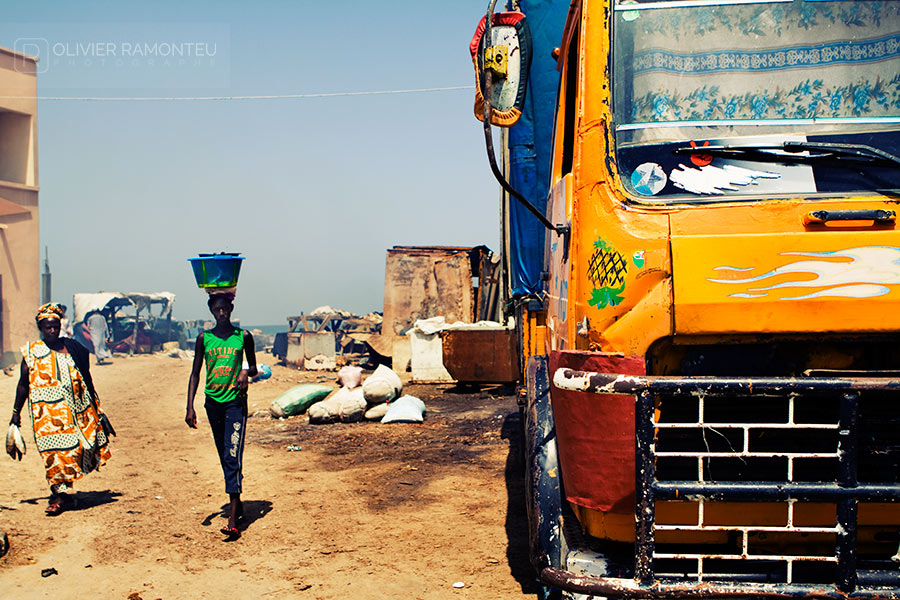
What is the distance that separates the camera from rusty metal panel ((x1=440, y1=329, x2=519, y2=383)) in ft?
38.4

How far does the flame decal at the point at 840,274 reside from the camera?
2.19 m

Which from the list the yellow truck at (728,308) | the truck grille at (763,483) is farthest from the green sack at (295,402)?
the truck grille at (763,483)

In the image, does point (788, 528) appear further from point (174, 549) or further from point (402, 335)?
point (402, 335)

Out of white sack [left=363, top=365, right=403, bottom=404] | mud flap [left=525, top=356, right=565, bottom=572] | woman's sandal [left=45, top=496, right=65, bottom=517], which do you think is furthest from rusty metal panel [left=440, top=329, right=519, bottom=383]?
mud flap [left=525, top=356, right=565, bottom=572]

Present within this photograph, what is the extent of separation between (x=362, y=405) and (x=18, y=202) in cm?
1615

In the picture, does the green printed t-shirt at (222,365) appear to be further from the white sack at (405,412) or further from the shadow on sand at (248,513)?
the white sack at (405,412)

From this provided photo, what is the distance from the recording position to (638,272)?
2.36 metres

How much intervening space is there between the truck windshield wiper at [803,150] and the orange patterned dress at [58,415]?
17.4 feet

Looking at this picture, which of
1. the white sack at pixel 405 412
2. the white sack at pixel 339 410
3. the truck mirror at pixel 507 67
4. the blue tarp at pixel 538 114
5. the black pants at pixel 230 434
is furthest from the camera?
the white sack at pixel 339 410

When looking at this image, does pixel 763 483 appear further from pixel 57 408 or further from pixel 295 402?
pixel 295 402

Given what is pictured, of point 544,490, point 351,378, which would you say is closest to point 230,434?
point 544,490

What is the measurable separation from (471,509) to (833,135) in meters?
3.85

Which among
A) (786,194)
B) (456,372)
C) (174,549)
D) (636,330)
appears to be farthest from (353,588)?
(456,372)

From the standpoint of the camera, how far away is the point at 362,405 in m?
9.95
